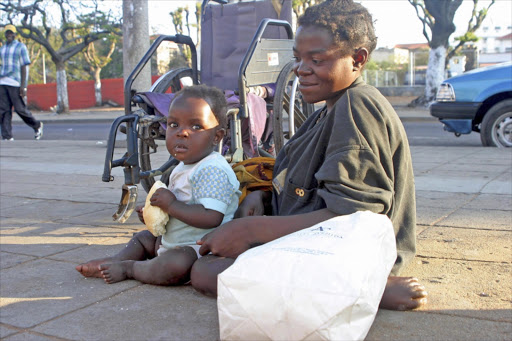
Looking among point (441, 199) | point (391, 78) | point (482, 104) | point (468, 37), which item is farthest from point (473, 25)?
point (441, 199)

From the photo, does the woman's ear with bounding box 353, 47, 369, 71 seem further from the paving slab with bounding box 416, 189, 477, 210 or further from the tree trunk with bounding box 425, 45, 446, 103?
the tree trunk with bounding box 425, 45, 446, 103

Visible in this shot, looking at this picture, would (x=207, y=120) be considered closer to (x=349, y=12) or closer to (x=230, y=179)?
(x=230, y=179)

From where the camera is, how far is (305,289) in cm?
172

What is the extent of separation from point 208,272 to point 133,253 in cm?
65

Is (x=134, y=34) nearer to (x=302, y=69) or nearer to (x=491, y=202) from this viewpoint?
(x=491, y=202)

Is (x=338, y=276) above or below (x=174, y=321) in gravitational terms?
above

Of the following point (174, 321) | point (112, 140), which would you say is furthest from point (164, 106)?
point (174, 321)

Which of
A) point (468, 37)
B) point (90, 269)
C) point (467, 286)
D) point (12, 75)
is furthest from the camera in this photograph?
point (468, 37)

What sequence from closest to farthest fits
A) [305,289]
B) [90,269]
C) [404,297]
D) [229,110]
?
[305,289] < [404,297] < [90,269] < [229,110]

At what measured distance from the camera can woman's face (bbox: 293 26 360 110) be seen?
237cm

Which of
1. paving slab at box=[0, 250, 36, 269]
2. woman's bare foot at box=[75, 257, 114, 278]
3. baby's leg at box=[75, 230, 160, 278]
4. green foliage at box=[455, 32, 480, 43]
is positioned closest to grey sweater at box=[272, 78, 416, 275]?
baby's leg at box=[75, 230, 160, 278]

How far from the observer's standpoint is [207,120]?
9.11ft

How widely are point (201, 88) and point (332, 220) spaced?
1105mm

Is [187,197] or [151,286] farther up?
[187,197]
